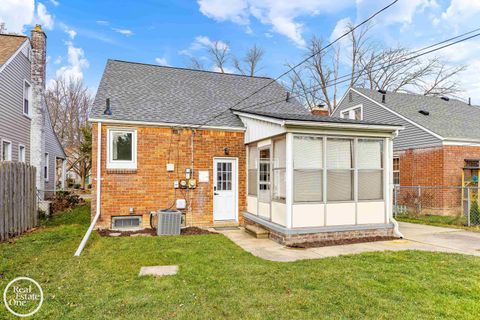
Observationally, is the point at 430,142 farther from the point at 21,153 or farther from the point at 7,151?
the point at 21,153

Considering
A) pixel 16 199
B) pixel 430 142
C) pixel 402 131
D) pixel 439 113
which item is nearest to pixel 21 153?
pixel 16 199

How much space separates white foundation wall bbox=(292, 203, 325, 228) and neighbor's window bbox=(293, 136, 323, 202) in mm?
167

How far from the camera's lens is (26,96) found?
1338 cm

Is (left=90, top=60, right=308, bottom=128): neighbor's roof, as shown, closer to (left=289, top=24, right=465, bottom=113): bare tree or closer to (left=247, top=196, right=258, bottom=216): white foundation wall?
(left=247, top=196, right=258, bottom=216): white foundation wall

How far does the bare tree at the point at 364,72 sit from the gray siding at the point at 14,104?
Result: 61.5 ft

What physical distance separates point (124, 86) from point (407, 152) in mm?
12613

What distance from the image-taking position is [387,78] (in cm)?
2753

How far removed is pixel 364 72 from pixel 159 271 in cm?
2529

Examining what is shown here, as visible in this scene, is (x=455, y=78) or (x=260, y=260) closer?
(x=260, y=260)

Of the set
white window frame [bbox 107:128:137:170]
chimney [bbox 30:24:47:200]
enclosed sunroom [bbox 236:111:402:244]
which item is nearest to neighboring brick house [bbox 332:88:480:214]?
enclosed sunroom [bbox 236:111:402:244]

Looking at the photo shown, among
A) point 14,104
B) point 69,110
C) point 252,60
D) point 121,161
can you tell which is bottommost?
point 121,161

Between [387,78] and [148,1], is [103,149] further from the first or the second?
[387,78]

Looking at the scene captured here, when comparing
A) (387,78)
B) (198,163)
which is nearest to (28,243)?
(198,163)

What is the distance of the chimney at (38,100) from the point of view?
1348cm
